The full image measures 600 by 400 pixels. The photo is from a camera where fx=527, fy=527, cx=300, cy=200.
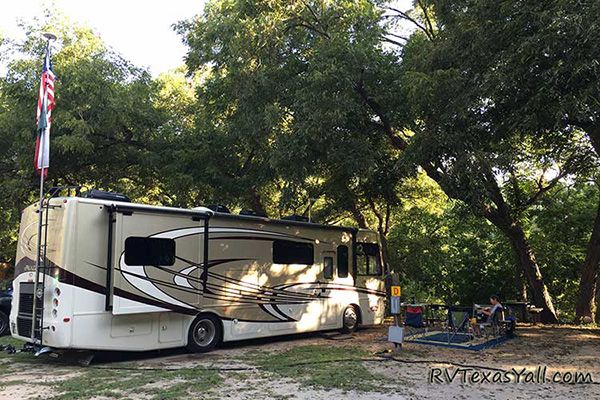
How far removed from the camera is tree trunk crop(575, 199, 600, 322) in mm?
14594

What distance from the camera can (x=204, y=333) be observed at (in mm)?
9922

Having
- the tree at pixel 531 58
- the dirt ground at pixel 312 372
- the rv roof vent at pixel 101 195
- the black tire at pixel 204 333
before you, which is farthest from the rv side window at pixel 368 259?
the rv roof vent at pixel 101 195

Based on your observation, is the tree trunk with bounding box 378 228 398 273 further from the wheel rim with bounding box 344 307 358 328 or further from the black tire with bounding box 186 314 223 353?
the black tire with bounding box 186 314 223 353

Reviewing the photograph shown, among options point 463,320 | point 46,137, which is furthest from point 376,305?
point 46,137

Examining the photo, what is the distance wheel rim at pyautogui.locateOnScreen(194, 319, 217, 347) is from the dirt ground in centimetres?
30

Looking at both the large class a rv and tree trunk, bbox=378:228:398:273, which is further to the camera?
tree trunk, bbox=378:228:398:273

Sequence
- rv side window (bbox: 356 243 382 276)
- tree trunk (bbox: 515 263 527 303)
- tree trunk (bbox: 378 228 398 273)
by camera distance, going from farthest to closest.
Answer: tree trunk (bbox: 515 263 527 303), tree trunk (bbox: 378 228 398 273), rv side window (bbox: 356 243 382 276)

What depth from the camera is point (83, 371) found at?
792cm

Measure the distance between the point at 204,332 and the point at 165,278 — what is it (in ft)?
4.67

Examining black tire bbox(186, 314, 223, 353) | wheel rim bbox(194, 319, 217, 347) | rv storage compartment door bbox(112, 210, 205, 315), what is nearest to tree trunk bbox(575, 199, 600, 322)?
black tire bbox(186, 314, 223, 353)

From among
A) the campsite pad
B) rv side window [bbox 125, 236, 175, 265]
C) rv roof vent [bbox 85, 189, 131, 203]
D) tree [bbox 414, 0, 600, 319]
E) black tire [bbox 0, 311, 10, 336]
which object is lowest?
the campsite pad

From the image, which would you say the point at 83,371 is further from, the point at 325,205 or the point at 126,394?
the point at 325,205

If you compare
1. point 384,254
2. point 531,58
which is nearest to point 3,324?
point 384,254

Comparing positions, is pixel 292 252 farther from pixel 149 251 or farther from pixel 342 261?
pixel 149 251
